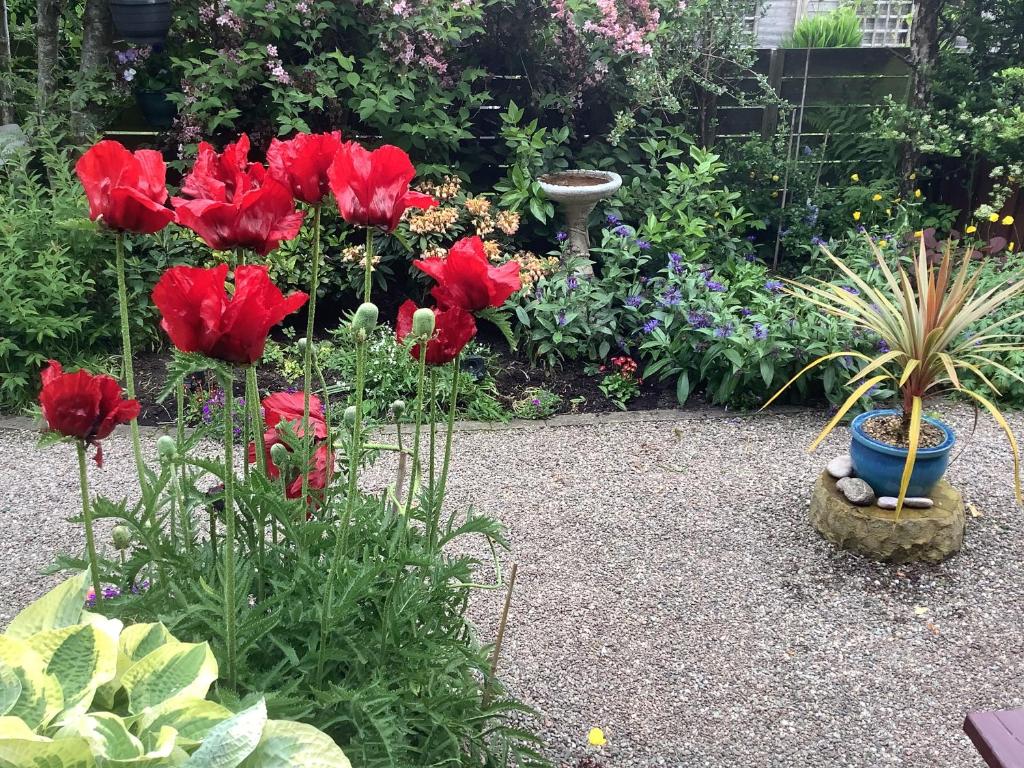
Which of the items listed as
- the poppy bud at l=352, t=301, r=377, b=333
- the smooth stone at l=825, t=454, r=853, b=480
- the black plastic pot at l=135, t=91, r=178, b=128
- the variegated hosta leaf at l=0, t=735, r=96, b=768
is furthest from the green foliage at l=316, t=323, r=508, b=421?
the variegated hosta leaf at l=0, t=735, r=96, b=768

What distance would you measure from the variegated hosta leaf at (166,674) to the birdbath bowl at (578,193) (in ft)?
12.0

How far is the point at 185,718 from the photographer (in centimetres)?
78

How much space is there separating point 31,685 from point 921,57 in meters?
5.52

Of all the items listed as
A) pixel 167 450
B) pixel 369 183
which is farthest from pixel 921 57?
pixel 167 450

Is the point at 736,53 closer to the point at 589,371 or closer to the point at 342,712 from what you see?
the point at 589,371

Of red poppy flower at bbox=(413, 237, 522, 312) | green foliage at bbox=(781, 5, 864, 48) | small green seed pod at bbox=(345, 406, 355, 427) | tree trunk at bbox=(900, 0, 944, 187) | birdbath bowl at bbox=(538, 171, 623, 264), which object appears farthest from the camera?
green foliage at bbox=(781, 5, 864, 48)

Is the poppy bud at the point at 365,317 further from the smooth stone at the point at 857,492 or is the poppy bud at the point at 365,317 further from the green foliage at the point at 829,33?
the green foliage at the point at 829,33

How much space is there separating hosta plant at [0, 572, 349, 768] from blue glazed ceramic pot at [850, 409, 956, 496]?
2260 millimetres

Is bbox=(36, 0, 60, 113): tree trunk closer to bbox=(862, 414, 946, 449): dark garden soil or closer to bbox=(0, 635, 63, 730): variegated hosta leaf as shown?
bbox=(862, 414, 946, 449): dark garden soil

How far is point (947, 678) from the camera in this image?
2221mm

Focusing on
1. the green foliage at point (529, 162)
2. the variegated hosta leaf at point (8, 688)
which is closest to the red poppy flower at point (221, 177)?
the variegated hosta leaf at point (8, 688)

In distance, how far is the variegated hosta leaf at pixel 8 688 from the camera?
2.46 ft

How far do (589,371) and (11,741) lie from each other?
11.0ft

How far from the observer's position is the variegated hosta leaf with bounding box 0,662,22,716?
29.5 inches
